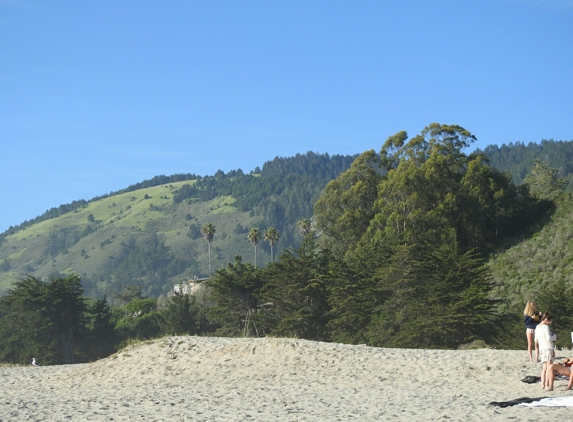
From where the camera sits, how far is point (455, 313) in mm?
38875

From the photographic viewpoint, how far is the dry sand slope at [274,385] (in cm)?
1605

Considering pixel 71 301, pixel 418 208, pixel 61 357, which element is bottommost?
pixel 61 357

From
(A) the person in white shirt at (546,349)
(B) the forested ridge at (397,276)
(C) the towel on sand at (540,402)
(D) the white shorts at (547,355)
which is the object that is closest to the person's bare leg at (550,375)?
(A) the person in white shirt at (546,349)

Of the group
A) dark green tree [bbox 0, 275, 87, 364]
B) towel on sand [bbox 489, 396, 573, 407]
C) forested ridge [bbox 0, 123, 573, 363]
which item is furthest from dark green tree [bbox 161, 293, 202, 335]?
towel on sand [bbox 489, 396, 573, 407]

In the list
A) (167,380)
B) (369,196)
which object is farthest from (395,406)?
(369,196)

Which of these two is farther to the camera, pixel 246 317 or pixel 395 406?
pixel 246 317

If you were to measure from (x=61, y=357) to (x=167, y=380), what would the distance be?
4131cm

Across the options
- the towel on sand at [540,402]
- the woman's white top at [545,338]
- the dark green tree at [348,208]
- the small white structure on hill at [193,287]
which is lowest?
the towel on sand at [540,402]

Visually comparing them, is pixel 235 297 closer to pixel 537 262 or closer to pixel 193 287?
pixel 537 262

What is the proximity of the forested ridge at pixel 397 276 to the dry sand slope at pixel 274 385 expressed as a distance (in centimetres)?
1227

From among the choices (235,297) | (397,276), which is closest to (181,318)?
(235,297)

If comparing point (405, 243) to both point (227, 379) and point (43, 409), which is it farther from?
point (43, 409)

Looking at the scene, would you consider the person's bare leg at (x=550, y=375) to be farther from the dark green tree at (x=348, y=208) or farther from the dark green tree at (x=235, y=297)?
the dark green tree at (x=348, y=208)

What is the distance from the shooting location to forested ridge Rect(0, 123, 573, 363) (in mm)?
40094
